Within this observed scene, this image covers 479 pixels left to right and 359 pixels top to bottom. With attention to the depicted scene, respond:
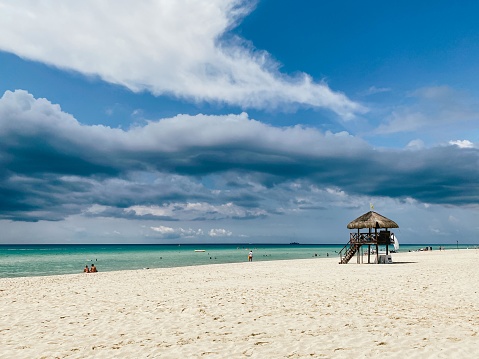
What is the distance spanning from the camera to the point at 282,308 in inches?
505

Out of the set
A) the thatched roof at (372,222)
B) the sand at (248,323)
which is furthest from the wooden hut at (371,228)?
the sand at (248,323)

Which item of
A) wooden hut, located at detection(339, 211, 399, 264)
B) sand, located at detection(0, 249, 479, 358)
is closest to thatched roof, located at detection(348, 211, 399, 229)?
wooden hut, located at detection(339, 211, 399, 264)

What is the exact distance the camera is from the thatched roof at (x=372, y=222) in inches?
1320

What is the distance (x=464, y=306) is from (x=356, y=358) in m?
7.42

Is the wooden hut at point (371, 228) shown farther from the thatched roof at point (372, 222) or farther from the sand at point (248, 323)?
the sand at point (248, 323)

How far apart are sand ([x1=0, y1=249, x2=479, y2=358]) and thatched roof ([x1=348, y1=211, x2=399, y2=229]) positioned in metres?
16.0

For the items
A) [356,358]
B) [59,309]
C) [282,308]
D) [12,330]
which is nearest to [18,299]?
[59,309]

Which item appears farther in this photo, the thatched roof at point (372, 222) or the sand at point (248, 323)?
the thatched roof at point (372, 222)

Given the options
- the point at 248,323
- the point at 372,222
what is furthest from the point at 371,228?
the point at 248,323

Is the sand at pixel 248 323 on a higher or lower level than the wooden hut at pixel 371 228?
lower

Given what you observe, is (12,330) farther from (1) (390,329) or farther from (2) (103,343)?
(1) (390,329)

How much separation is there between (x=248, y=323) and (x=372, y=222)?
2562 cm

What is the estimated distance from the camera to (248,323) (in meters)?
10.8

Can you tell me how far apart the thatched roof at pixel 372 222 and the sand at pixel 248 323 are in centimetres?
1601
